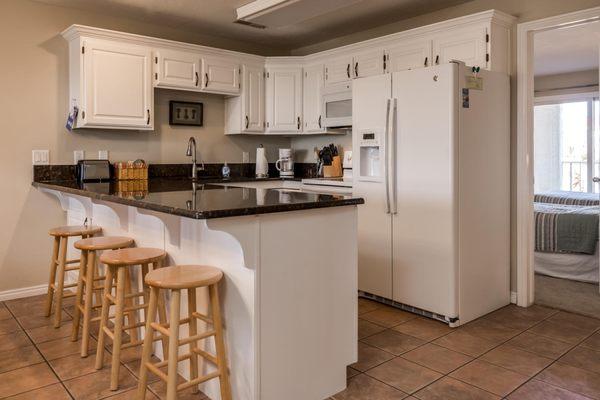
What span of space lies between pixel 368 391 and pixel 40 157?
3103 mm

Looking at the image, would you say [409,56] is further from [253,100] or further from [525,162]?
[253,100]

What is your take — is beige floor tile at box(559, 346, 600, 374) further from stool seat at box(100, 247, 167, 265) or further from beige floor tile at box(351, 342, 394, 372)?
stool seat at box(100, 247, 167, 265)

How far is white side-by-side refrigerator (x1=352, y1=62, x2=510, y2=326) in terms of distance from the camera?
3051mm

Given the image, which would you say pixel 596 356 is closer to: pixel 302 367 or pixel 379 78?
pixel 302 367

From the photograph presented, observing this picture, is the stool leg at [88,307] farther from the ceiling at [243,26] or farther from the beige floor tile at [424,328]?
the ceiling at [243,26]

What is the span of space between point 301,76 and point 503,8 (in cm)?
196

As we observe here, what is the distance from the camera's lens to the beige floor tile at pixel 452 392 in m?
2.16

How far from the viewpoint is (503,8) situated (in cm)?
354

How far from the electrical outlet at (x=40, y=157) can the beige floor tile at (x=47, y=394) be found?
82.3 inches

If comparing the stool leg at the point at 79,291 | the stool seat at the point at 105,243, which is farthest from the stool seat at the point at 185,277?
the stool leg at the point at 79,291

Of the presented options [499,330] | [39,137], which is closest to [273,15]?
[39,137]

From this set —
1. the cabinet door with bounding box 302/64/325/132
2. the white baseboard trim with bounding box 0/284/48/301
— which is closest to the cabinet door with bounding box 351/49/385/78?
the cabinet door with bounding box 302/64/325/132

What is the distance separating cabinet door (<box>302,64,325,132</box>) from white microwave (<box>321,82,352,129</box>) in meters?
0.11

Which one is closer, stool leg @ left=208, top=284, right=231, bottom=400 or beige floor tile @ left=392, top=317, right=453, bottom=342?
stool leg @ left=208, top=284, right=231, bottom=400
